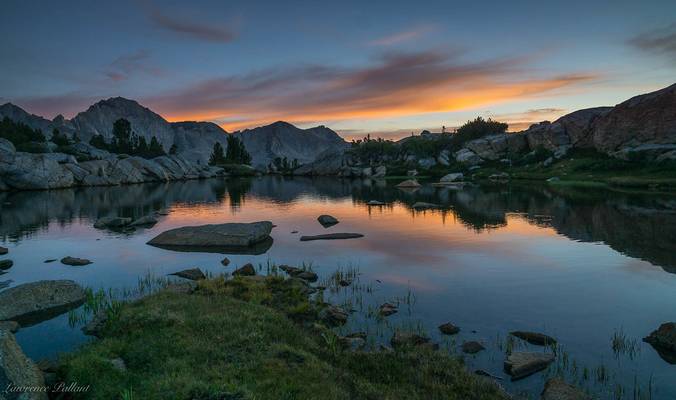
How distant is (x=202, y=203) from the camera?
86438mm

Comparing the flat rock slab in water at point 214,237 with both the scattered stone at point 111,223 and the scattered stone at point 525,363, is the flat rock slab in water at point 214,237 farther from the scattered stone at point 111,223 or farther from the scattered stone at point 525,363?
the scattered stone at point 525,363

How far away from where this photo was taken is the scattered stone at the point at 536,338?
59.7 feet

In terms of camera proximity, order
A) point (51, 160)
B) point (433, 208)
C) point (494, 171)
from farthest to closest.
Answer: point (494, 171) → point (51, 160) → point (433, 208)

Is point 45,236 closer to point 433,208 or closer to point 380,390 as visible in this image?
point 380,390

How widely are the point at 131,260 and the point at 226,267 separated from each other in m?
9.10

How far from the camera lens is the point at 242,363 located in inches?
544

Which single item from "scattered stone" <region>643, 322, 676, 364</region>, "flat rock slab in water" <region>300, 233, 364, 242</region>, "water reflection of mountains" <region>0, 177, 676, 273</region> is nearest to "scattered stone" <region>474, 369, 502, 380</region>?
"scattered stone" <region>643, 322, 676, 364</region>

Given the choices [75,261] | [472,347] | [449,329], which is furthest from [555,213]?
[75,261]

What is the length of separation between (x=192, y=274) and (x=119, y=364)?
1577 centimetres

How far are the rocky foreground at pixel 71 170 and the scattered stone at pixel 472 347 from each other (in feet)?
435

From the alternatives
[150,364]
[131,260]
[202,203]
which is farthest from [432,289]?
[202,203]

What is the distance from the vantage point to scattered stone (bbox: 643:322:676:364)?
17.0 metres

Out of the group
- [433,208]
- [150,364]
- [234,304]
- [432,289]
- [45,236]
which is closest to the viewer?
[150,364]

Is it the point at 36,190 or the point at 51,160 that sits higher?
the point at 51,160
